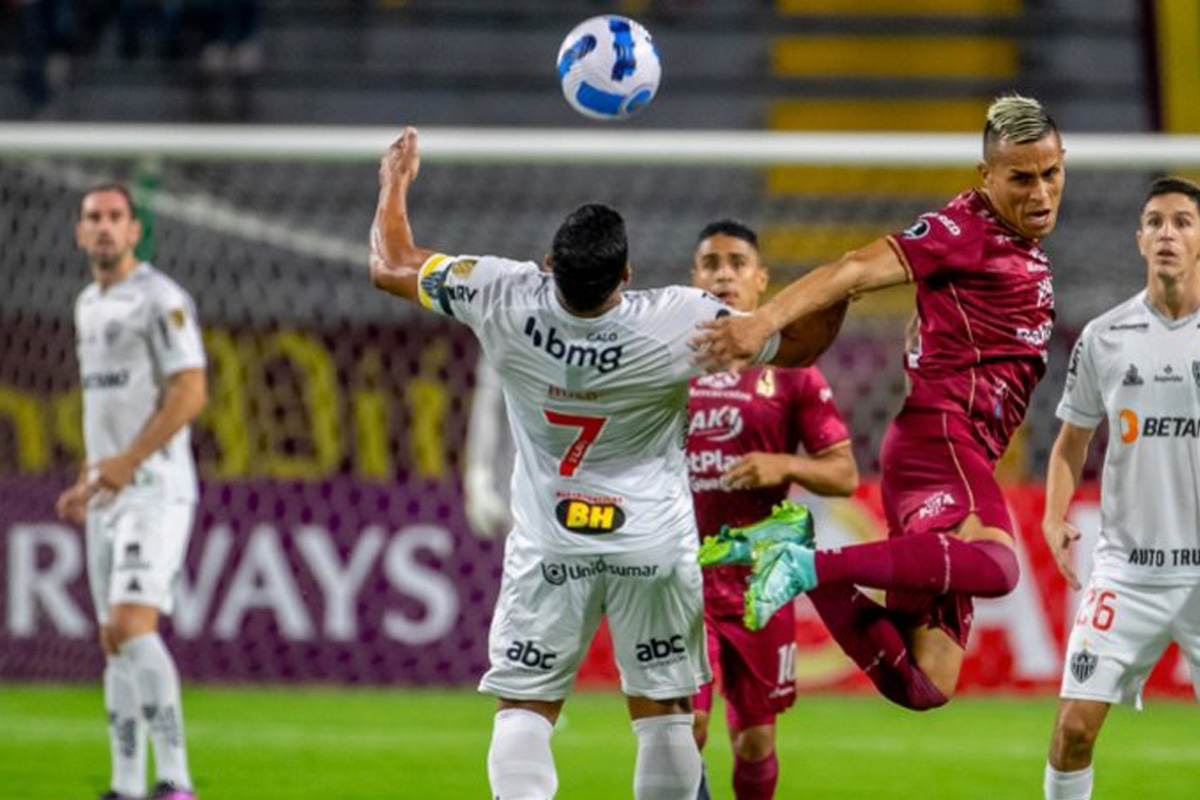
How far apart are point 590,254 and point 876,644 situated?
1.68m

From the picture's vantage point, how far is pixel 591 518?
20.2 feet

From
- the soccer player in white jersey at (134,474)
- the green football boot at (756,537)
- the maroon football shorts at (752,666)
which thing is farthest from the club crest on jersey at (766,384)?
the soccer player in white jersey at (134,474)

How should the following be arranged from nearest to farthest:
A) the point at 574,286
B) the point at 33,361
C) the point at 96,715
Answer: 1. the point at 574,286
2. the point at 96,715
3. the point at 33,361

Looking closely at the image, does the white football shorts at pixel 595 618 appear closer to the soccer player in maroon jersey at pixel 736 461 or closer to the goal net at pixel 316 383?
the soccer player in maroon jersey at pixel 736 461

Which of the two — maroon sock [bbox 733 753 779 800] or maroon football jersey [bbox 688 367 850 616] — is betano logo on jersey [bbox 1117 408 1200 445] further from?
maroon sock [bbox 733 753 779 800]

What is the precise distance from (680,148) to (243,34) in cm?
674

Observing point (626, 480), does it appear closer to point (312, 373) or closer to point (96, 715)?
point (96, 715)


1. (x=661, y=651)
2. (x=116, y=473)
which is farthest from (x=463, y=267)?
(x=116, y=473)

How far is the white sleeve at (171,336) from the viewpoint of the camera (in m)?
8.56

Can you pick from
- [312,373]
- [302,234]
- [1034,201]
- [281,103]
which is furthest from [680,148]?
[281,103]

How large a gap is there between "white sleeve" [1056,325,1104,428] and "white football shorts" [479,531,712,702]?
72.0 inches

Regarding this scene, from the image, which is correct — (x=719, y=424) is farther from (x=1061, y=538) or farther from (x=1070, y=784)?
(x=1070, y=784)

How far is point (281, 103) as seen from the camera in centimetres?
1733

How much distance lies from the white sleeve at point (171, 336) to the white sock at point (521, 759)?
9.43 ft
